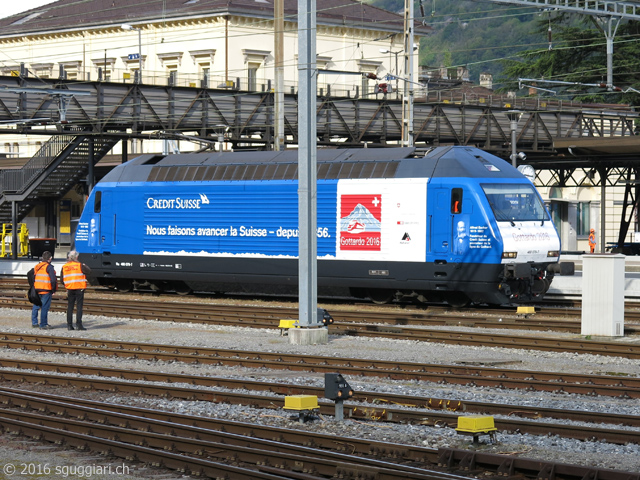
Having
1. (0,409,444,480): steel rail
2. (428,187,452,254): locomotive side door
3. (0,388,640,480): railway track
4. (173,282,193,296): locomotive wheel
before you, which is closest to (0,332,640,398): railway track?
(0,388,640,480): railway track

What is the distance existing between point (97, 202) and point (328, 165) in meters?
7.25

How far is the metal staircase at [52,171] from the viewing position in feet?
144

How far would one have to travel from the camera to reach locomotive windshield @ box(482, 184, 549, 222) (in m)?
21.5

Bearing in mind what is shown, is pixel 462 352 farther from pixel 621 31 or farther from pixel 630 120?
pixel 621 31

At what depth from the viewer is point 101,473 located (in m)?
8.52

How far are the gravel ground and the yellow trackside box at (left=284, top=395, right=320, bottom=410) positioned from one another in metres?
0.18

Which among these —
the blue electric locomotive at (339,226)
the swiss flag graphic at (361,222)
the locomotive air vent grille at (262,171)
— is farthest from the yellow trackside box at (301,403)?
the locomotive air vent grille at (262,171)

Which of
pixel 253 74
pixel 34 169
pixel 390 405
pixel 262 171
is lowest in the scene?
pixel 390 405

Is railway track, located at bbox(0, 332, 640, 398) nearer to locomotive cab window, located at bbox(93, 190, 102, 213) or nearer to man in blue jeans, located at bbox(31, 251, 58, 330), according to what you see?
man in blue jeans, located at bbox(31, 251, 58, 330)

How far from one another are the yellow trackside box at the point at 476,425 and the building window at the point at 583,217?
57.4 m

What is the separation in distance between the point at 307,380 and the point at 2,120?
2536 centimetres

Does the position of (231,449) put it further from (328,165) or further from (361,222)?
(328,165)

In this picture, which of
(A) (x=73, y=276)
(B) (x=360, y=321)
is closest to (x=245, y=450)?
(A) (x=73, y=276)

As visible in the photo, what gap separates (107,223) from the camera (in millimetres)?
27078
